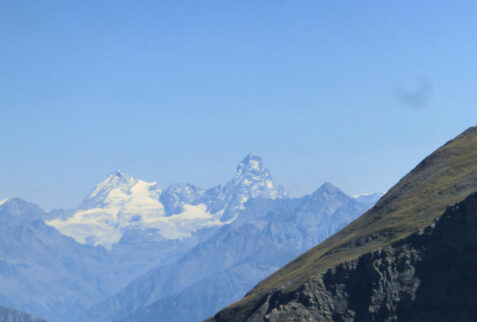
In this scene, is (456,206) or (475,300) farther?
(456,206)

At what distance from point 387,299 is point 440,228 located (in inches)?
799

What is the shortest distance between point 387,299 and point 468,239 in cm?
2368

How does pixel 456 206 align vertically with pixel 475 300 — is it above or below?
above

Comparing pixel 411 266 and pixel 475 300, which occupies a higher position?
pixel 411 266

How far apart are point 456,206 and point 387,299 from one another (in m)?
26.4

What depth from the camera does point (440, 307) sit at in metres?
184

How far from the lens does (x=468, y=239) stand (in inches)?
7347

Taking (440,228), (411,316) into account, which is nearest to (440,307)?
(411,316)

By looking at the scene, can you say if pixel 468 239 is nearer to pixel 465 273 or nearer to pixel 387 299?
pixel 465 273

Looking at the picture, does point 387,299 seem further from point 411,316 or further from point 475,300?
point 475,300

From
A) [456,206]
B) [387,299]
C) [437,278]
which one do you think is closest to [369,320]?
[387,299]

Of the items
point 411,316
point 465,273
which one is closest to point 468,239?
point 465,273

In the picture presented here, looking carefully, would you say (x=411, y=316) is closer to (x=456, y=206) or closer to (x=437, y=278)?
(x=437, y=278)

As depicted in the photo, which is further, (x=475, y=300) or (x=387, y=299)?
(x=387, y=299)
